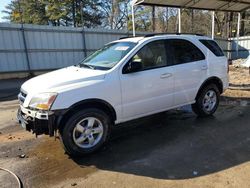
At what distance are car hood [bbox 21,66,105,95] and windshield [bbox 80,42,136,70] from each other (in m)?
0.29

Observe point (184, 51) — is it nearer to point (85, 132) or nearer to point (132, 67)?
point (132, 67)

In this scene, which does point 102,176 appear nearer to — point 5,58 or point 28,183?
point 28,183

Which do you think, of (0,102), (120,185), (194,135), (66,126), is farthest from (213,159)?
(0,102)

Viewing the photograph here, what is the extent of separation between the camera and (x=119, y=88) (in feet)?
14.9

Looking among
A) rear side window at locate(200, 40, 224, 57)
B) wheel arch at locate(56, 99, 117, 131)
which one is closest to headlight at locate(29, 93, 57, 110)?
wheel arch at locate(56, 99, 117, 131)

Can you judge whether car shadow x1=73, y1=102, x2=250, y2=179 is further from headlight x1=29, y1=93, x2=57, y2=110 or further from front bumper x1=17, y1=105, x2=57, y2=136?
headlight x1=29, y1=93, x2=57, y2=110

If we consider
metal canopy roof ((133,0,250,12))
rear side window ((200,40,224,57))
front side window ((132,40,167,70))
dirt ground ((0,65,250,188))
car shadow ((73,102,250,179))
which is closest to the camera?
dirt ground ((0,65,250,188))

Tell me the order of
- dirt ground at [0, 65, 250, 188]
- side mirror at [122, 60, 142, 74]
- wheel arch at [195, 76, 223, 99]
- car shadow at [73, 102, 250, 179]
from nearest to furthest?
1. dirt ground at [0, 65, 250, 188]
2. car shadow at [73, 102, 250, 179]
3. side mirror at [122, 60, 142, 74]
4. wheel arch at [195, 76, 223, 99]

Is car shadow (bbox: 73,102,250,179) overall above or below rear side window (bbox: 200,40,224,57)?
below

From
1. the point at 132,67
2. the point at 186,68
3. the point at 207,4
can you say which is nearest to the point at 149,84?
the point at 132,67

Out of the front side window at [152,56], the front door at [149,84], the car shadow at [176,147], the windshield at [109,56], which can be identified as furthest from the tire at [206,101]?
the windshield at [109,56]

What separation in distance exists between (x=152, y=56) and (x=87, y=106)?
1.72 m

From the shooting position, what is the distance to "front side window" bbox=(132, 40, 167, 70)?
4.94 m

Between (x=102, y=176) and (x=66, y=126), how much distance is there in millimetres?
971
